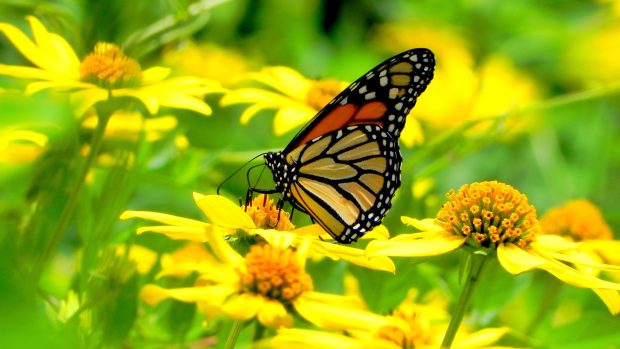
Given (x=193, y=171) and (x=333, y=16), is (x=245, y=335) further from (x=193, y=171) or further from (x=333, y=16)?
(x=333, y=16)

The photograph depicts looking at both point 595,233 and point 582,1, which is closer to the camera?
point 595,233

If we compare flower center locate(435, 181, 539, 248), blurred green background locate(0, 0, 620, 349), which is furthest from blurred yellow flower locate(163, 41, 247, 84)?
flower center locate(435, 181, 539, 248)

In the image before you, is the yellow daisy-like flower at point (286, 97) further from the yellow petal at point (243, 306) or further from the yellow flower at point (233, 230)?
the yellow petal at point (243, 306)

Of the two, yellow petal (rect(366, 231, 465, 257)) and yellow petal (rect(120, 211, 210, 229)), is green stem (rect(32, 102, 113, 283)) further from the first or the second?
yellow petal (rect(366, 231, 465, 257))

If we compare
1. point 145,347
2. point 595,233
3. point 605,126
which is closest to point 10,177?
point 145,347

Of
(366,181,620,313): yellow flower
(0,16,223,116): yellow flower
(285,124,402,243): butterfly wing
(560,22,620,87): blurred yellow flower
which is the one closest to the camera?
(366,181,620,313): yellow flower

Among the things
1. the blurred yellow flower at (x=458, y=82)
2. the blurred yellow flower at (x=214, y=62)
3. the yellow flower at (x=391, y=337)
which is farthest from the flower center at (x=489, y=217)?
the blurred yellow flower at (x=214, y=62)
